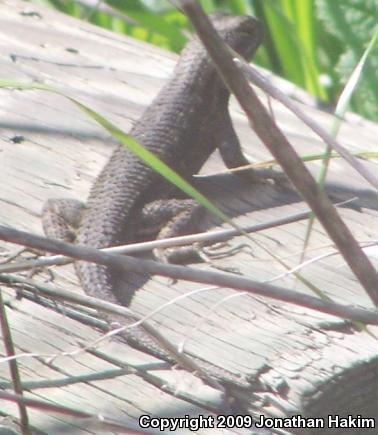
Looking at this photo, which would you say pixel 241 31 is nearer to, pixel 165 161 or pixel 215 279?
pixel 165 161

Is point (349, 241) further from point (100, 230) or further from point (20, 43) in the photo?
point (20, 43)

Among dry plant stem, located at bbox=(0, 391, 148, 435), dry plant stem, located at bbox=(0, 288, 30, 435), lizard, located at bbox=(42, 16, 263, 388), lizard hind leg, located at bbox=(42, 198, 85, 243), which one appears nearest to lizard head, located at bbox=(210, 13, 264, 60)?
lizard, located at bbox=(42, 16, 263, 388)

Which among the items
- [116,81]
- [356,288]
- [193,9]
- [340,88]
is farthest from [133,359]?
[340,88]

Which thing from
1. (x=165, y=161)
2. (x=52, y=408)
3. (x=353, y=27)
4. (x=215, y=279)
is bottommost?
(x=52, y=408)

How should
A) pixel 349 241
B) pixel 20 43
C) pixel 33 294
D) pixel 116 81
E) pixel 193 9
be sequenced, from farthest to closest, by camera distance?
pixel 20 43 < pixel 116 81 < pixel 33 294 < pixel 349 241 < pixel 193 9

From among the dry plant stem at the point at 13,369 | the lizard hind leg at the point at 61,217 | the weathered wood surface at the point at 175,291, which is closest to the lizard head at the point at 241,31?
the weathered wood surface at the point at 175,291

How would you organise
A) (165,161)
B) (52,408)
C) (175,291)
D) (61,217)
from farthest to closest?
(165,161) → (61,217) → (175,291) → (52,408)

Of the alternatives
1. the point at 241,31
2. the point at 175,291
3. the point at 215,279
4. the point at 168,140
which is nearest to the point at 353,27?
the point at 241,31

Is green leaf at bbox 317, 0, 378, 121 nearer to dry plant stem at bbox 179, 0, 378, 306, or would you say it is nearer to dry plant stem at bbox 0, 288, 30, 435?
dry plant stem at bbox 0, 288, 30, 435
